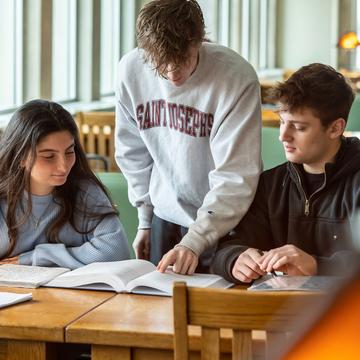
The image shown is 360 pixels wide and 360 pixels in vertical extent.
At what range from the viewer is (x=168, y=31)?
2143mm

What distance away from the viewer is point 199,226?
2.31 m

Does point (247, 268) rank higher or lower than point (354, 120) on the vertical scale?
higher

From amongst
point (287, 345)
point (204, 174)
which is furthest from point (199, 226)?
point (287, 345)

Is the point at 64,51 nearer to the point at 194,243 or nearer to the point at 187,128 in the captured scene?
the point at 187,128

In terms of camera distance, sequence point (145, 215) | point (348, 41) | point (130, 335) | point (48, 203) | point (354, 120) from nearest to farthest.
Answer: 1. point (130, 335)
2. point (48, 203)
3. point (145, 215)
4. point (354, 120)
5. point (348, 41)

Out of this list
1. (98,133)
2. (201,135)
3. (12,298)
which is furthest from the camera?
(98,133)

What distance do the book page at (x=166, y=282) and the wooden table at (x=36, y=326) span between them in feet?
0.42

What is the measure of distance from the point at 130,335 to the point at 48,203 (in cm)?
91

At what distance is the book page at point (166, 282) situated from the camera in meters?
2.12

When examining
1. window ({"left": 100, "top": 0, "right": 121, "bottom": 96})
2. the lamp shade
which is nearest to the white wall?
the lamp shade

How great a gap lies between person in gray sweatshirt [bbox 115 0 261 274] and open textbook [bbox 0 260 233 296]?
5 centimetres

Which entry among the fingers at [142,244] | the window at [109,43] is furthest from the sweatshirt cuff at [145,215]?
the window at [109,43]

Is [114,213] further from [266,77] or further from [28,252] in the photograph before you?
[266,77]

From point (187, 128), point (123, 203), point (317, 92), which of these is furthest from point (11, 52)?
point (317, 92)
